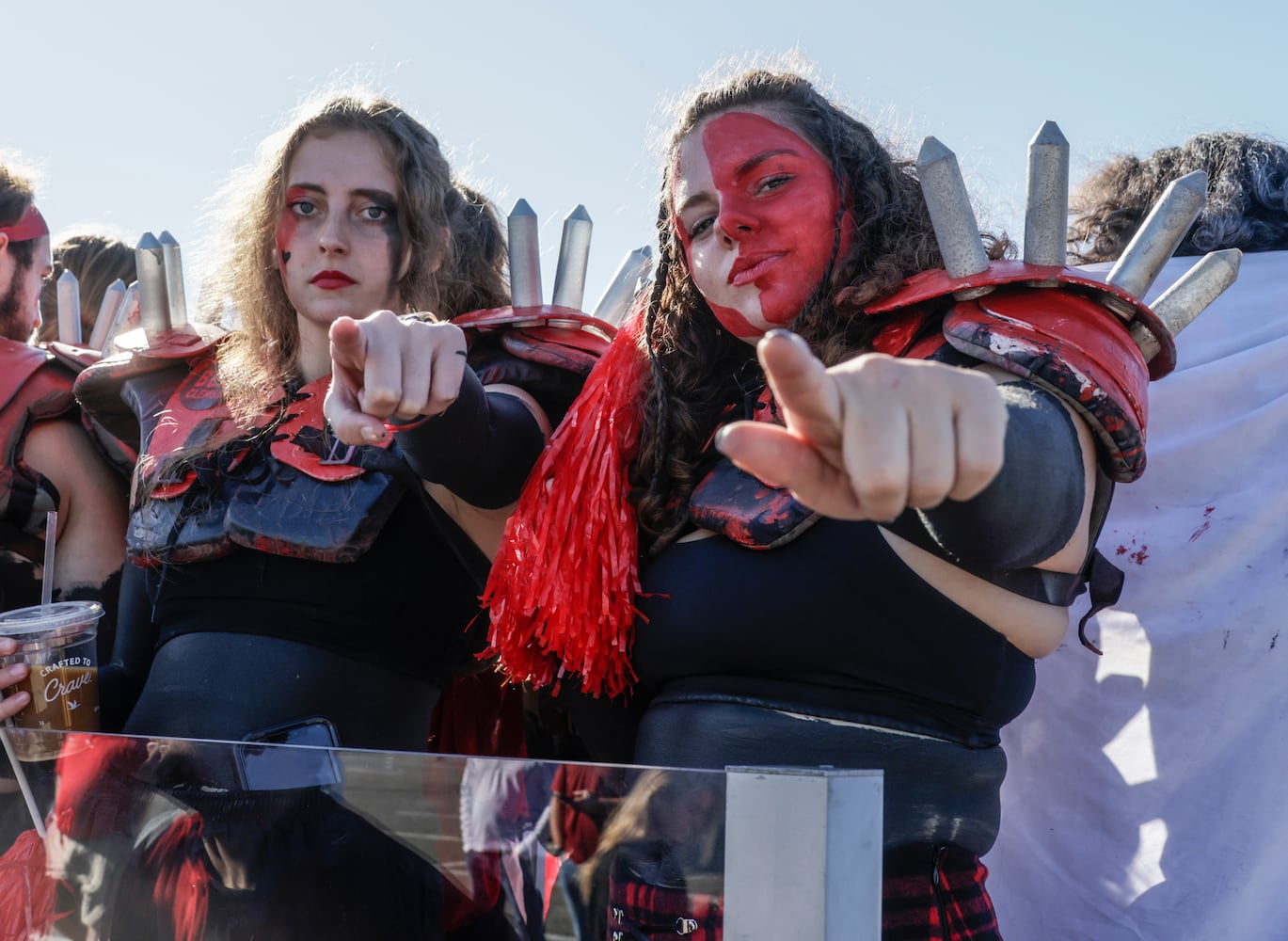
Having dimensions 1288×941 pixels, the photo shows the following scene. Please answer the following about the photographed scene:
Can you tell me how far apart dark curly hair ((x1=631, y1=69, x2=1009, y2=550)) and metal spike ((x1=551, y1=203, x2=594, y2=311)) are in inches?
8.8

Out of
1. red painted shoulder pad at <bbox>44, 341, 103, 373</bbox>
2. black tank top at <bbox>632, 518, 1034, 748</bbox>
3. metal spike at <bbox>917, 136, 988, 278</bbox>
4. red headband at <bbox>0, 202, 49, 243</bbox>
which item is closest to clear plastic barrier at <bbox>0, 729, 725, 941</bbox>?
black tank top at <bbox>632, 518, 1034, 748</bbox>

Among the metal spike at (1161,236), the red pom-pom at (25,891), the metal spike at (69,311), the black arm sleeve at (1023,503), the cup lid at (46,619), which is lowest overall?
the red pom-pom at (25,891)

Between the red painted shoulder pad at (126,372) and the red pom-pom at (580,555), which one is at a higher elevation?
the red painted shoulder pad at (126,372)

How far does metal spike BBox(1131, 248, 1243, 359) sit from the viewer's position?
57.7 inches

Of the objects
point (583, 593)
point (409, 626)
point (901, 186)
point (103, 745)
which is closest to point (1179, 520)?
point (901, 186)

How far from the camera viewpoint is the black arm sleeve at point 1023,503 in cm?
97

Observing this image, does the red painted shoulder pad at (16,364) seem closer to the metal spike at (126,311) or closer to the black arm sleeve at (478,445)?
the metal spike at (126,311)

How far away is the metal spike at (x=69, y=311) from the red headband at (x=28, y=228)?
327mm

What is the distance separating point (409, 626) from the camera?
1.79 meters

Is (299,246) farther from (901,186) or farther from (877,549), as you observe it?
(877,549)

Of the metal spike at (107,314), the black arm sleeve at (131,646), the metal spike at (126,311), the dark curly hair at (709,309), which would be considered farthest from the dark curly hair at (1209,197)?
the metal spike at (107,314)

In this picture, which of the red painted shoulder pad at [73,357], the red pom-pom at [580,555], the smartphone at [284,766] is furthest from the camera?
the red painted shoulder pad at [73,357]

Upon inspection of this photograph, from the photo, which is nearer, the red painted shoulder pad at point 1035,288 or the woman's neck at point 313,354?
the red painted shoulder pad at point 1035,288

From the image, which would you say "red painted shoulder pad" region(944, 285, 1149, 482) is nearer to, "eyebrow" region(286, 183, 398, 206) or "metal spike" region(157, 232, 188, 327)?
"eyebrow" region(286, 183, 398, 206)
